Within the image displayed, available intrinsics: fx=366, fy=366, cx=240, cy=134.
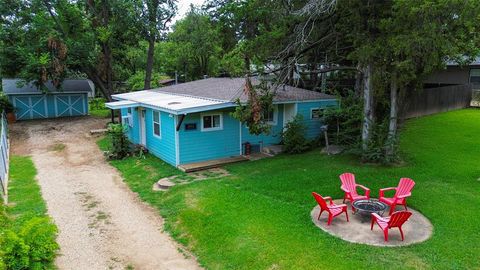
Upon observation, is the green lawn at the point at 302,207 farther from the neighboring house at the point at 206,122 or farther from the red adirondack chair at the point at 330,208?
the neighboring house at the point at 206,122

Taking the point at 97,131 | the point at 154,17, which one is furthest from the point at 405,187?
the point at 154,17

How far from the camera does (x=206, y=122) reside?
13.9 metres

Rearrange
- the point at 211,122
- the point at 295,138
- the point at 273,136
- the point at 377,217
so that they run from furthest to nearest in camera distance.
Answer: the point at 273,136
the point at 295,138
the point at 211,122
the point at 377,217

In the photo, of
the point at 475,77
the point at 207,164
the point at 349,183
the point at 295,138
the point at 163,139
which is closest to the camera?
the point at 349,183

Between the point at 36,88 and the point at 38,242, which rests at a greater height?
the point at 36,88


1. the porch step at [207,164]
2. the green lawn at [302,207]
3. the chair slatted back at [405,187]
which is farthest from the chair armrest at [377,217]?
the porch step at [207,164]

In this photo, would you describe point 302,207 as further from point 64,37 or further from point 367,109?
point 64,37

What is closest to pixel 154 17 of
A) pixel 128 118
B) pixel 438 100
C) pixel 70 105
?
pixel 70 105

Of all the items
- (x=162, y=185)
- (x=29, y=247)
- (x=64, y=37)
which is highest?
(x=64, y=37)

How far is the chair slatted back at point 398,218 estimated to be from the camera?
7023 mm

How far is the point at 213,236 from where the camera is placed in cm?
808

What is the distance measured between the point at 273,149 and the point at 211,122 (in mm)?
2904

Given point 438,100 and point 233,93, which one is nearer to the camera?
point 233,93

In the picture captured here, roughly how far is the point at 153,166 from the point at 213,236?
6540 millimetres
